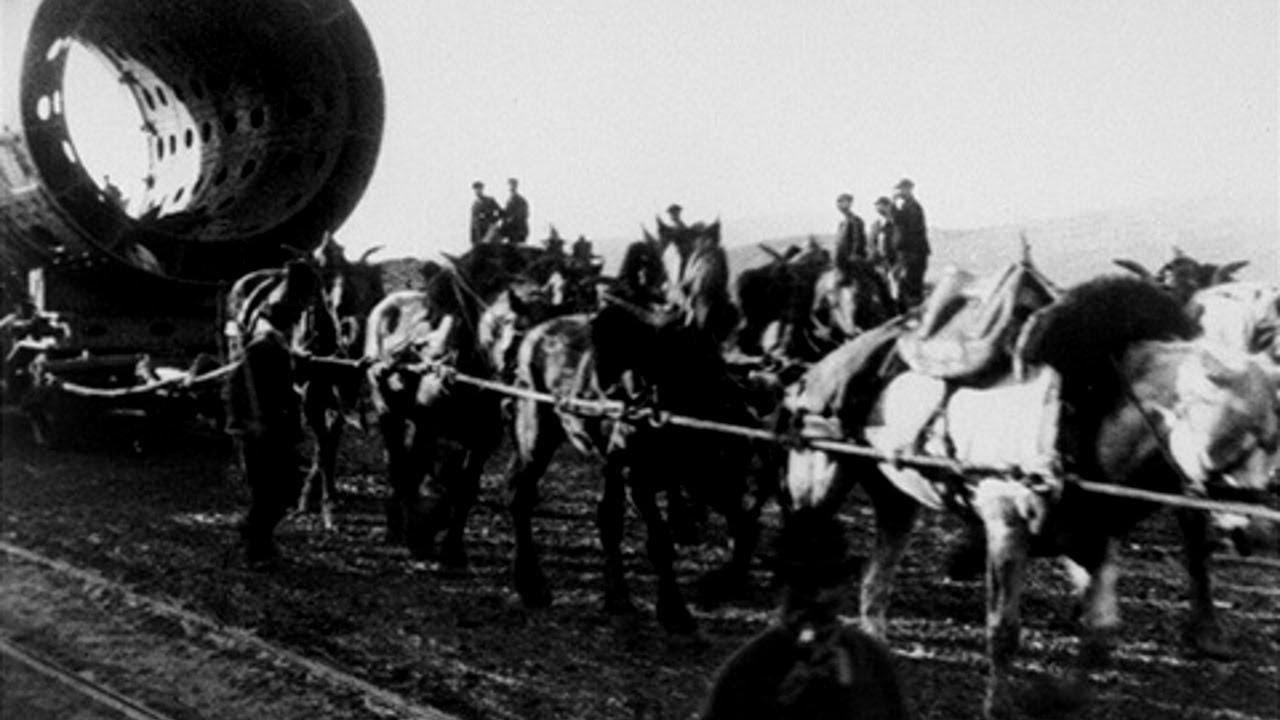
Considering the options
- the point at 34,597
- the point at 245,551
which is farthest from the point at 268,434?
the point at 34,597

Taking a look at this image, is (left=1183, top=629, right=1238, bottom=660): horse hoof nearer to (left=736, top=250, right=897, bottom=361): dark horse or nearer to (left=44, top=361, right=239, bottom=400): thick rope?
(left=736, top=250, right=897, bottom=361): dark horse

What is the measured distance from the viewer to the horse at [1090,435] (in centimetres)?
441

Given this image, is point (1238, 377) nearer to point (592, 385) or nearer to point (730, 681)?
point (730, 681)

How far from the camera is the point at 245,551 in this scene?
7.67m

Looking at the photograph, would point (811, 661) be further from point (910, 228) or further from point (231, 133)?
point (910, 228)

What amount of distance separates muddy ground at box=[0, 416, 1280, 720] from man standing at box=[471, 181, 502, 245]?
7.20 meters

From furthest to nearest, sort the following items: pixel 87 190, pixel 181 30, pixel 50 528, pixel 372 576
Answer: pixel 181 30, pixel 87 190, pixel 50 528, pixel 372 576

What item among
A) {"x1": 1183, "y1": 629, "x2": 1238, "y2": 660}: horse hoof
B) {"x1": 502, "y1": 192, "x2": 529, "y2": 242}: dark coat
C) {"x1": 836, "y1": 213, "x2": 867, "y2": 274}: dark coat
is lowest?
{"x1": 1183, "y1": 629, "x2": 1238, "y2": 660}: horse hoof

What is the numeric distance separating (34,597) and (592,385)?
10.7ft

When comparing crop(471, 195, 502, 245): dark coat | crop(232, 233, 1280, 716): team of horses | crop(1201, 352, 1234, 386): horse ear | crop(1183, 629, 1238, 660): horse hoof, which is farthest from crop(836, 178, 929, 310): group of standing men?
crop(1201, 352, 1234, 386): horse ear

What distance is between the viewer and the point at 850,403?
5551 millimetres

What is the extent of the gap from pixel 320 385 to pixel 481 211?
776cm

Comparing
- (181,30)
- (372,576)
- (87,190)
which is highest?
(181,30)

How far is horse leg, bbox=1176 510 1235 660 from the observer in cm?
607
